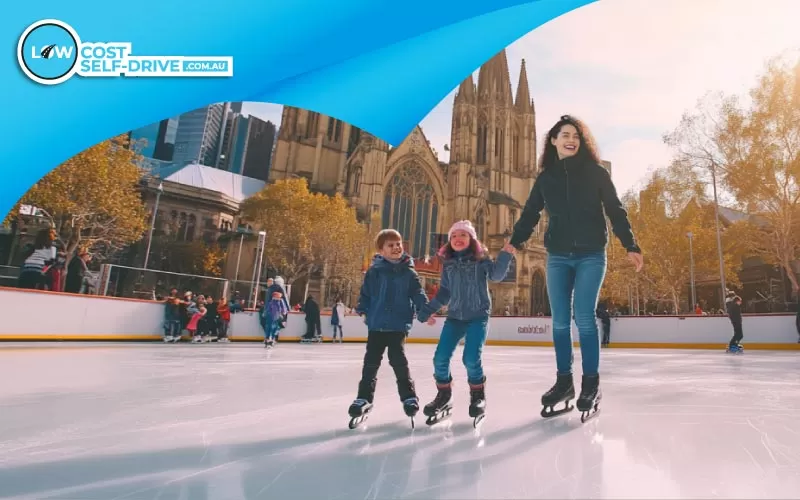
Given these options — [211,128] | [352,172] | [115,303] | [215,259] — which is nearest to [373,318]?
[115,303]

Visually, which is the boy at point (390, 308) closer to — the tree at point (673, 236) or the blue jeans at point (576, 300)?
the blue jeans at point (576, 300)

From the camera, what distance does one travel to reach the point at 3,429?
1835 mm

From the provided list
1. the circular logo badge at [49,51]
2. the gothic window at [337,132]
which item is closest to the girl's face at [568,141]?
the circular logo badge at [49,51]

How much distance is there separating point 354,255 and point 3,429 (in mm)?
23690

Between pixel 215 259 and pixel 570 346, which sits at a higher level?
pixel 215 259

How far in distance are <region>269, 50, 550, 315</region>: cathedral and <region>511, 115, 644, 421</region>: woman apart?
27.8 m

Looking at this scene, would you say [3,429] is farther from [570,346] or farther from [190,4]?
[570,346]

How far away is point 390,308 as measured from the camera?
2146mm

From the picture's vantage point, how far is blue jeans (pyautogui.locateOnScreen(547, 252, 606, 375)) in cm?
221

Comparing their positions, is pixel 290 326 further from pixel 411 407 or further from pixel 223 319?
pixel 411 407

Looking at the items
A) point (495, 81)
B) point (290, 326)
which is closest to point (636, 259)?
point (290, 326)

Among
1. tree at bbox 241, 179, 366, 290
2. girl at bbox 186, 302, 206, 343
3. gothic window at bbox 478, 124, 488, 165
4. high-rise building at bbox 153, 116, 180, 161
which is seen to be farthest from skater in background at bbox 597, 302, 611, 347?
high-rise building at bbox 153, 116, 180, 161

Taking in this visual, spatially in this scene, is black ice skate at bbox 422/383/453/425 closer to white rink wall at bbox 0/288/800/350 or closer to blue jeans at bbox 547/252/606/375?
blue jeans at bbox 547/252/606/375

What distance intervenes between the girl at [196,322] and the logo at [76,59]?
828cm
